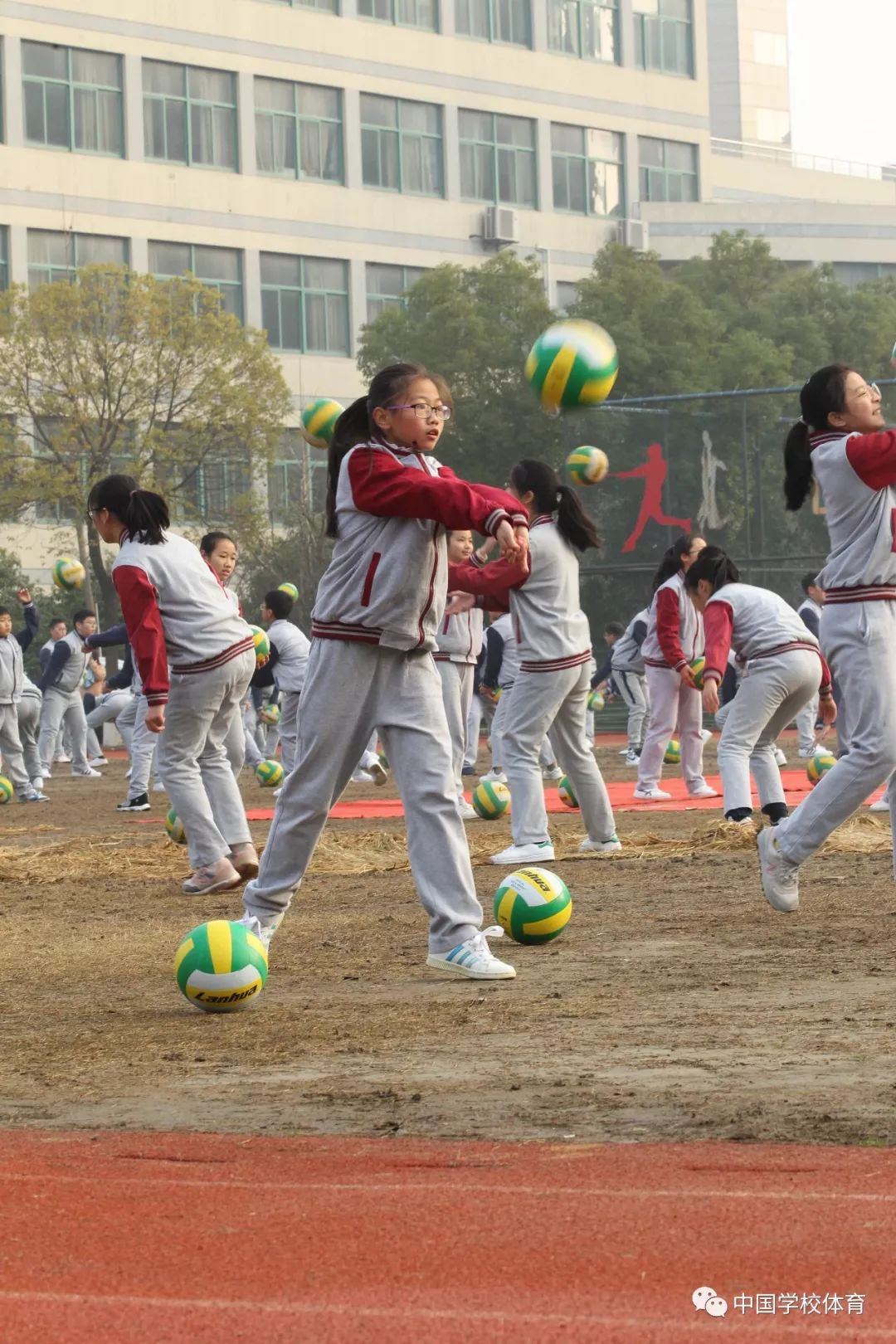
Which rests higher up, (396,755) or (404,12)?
(404,12)

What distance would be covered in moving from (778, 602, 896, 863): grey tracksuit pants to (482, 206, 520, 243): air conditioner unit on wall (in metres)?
54.7

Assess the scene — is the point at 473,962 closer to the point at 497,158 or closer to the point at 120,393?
the point at 120,393

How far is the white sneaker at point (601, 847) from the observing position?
12266mm

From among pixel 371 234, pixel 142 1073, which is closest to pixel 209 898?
pixel 142 1073

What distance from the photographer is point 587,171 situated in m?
65.1

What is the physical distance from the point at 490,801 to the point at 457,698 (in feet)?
5.17

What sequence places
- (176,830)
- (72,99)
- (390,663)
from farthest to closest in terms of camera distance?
(72,99)
(176,830)
(390,663)

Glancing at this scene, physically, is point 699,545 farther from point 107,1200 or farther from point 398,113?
point 398,113

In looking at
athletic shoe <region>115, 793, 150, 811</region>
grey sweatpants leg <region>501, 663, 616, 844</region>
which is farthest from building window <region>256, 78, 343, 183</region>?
grey sweatpants leg <region>501, 663, 616, 844</region>

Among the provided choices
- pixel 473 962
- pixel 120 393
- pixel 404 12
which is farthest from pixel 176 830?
pixel 404 12

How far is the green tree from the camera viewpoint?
44.3 meters

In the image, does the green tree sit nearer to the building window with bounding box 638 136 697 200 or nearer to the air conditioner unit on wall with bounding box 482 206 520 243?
the air conditioner unit on wall with bounding box 482 206 520 243

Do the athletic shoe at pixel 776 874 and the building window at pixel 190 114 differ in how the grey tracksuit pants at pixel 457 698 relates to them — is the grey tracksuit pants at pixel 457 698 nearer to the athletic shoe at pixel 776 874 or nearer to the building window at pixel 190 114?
the athletic shoe at pixel 776 874

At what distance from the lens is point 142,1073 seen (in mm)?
6016
